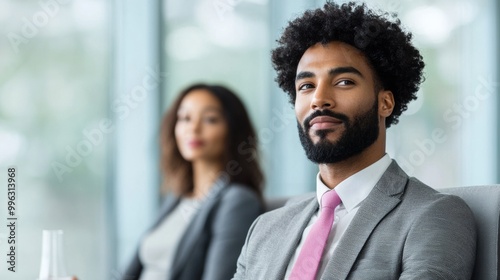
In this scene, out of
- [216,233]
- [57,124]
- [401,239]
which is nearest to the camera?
[401,239]

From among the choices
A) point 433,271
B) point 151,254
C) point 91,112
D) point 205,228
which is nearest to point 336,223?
point 433,271

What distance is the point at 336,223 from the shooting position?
6.16 ft

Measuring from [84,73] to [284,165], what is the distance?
1.21m

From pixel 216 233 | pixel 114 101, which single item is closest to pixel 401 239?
pixel 216 233

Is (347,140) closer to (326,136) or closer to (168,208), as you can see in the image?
(326,136)

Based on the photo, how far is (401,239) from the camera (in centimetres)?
168

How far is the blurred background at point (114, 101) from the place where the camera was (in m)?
3.99

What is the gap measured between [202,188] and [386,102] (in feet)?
4.82

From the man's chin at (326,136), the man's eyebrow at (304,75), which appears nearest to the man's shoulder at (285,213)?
the man's chin at (326,136)

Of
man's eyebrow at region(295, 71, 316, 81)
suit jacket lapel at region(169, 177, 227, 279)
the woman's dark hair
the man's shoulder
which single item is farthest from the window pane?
man's eyebrow at region(295, 71, 316, 81)

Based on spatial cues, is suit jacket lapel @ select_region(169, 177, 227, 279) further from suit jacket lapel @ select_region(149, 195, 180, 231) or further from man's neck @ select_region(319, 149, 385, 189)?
man's neck @ select_region(319, 149, 385, 189)

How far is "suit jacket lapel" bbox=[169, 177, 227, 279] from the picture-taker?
3.08 meters

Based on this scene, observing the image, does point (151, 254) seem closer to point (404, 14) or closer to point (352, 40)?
point (352, 40)

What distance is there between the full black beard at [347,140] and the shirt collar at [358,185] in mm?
49
